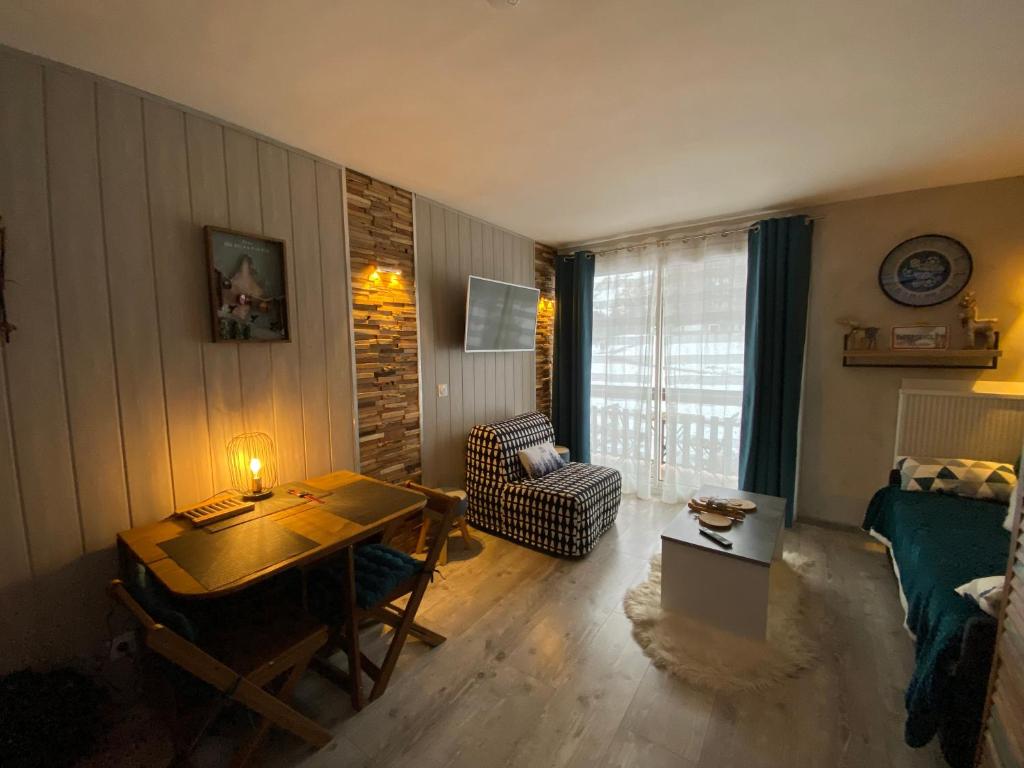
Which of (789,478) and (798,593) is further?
(789,478)

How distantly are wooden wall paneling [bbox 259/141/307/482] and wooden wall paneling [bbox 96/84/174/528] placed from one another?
0.49 metres

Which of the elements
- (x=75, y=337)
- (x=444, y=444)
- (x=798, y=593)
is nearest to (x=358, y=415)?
(x=444, y=444)

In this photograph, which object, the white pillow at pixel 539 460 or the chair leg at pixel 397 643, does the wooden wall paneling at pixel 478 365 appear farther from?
the chair leg at pixel 397 643

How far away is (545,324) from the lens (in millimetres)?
4469

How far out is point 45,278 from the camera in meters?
Answer: 1.55

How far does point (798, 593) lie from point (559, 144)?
2.92 meters

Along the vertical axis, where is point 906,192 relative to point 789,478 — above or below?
above

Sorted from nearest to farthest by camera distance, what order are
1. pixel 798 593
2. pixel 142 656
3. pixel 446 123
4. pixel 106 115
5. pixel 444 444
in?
pixel 142 656 < pixel 106 115 < pixel 446 123 < pixel 798 593 < pixel 444 444

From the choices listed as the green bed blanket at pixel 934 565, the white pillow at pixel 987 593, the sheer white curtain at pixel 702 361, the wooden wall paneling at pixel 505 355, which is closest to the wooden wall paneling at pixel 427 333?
the wooden wall paneling at pixel 505 355

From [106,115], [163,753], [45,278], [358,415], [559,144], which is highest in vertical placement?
[559,144]

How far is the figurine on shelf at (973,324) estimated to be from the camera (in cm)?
270

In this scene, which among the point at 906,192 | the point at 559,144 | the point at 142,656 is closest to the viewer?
the point at 142,656

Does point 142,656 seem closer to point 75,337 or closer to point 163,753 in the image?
point 163,753

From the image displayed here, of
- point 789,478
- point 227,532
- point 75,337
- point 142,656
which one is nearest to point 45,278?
point 75,337
